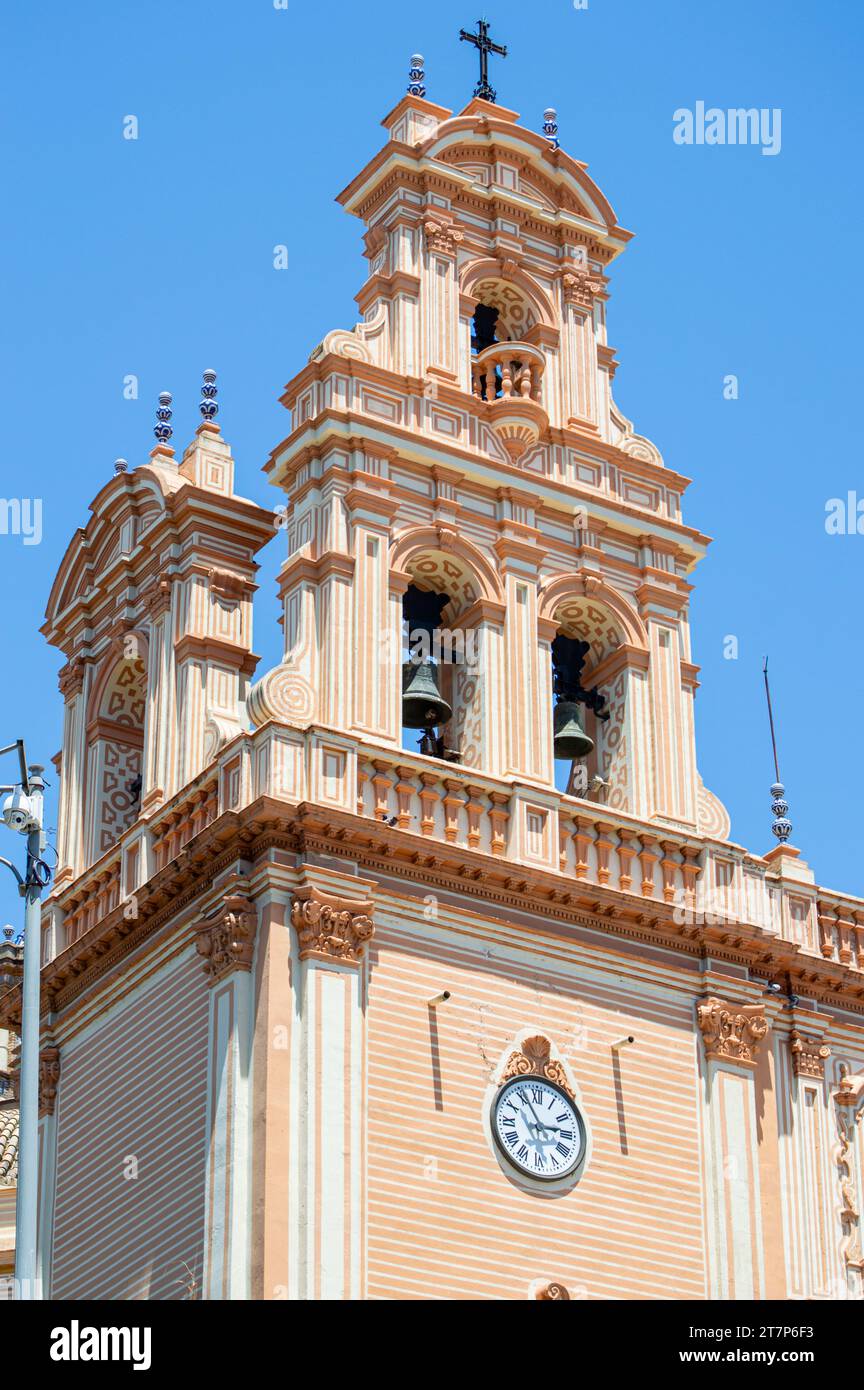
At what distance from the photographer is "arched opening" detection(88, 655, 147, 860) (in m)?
34.6

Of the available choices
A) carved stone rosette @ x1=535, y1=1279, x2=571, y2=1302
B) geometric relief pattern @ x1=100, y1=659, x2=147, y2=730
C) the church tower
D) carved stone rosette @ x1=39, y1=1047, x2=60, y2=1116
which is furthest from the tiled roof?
carved stone rosette @ x1=535, y1=1279, x2=571, y2=1302

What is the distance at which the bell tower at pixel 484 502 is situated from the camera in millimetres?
31938

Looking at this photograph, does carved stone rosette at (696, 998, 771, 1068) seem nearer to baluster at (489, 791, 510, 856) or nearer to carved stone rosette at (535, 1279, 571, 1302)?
baluster at (489, 791, 510, 856)

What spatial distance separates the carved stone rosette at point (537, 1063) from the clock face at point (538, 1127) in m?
0.06

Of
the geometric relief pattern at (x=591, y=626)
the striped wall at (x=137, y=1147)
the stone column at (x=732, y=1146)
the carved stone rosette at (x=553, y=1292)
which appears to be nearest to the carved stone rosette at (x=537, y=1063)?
the stone column at (x=732, y=1146)

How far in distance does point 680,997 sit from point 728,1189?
220 cm

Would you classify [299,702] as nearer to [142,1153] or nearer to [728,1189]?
[142,1153]

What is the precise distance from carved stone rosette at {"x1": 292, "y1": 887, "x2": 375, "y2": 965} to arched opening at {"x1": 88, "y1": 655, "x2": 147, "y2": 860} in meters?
5.76

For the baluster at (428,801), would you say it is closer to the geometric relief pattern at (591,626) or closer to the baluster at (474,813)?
the baluster at (474,813)

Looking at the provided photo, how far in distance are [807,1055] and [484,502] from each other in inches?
298

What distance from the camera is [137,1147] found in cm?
3017

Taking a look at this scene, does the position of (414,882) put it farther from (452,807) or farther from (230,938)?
(230,938)

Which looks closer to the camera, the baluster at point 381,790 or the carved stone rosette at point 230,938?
the carved stone rosette at point 230,938
